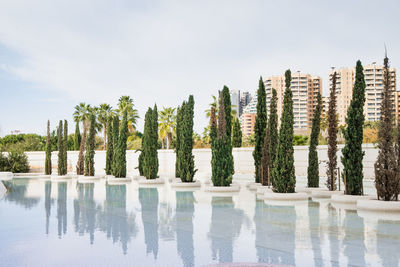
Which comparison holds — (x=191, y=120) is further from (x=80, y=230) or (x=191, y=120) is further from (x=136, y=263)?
(x=136, y=263)

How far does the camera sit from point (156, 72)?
114ft

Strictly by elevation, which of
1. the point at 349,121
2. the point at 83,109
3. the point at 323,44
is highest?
the point at 323,44

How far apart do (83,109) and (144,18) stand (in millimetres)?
30969

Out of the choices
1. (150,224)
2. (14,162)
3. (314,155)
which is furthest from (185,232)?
(14,162)

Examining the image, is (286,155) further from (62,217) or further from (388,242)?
(62,217)

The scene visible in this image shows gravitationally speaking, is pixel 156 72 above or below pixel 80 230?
above

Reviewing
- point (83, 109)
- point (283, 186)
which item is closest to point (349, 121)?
point (283, 186)

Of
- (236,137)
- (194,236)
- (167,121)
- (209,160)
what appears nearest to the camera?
(194,236)

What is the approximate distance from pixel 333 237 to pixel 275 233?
117cm

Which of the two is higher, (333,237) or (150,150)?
(150,150)

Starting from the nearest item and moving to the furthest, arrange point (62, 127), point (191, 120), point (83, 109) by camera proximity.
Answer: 1. point (191, 120)
2. point (62, 127)
3. point (83, 109)

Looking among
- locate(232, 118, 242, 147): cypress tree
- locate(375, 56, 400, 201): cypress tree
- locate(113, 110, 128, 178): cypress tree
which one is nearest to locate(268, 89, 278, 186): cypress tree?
locate(375, 56, 400, 201): cypress tree

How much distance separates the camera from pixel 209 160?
31.8 metres

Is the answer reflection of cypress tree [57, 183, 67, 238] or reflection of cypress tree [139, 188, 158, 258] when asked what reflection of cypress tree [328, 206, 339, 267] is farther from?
reflection of cypress tree [57, 183, 67, 238]
